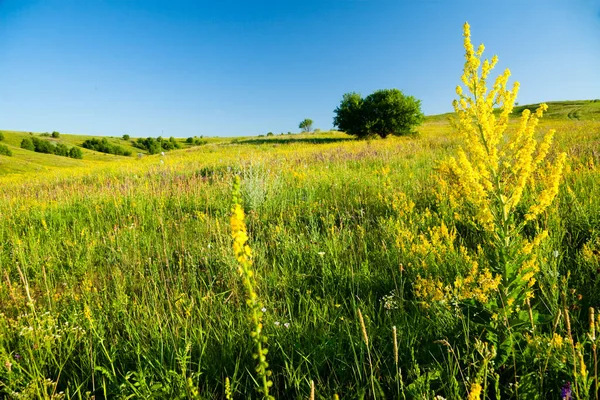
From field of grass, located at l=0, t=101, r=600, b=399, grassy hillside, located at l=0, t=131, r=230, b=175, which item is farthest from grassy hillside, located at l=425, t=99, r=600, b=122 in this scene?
grassy hillside, located at l=0, t=131, r=230, b=175

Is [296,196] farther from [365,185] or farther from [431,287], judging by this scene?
[431,287]

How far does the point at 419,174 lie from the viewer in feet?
21.0

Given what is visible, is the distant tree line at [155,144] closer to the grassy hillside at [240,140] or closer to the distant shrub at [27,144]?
the grassy hillside at [240,140]

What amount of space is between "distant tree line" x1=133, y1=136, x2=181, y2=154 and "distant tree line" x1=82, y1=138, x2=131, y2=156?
33.3ft

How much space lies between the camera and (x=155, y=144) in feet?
395

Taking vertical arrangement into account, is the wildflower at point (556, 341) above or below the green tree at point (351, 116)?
below

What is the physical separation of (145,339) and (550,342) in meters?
2.41

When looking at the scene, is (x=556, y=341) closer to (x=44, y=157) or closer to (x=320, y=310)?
(x=320, y=310)

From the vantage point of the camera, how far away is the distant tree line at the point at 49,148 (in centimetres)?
8244

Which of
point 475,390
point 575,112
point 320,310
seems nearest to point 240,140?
point 320,310

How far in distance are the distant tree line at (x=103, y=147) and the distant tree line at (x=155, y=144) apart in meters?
10.2

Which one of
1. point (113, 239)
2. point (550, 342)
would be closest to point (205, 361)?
point (550, 342)

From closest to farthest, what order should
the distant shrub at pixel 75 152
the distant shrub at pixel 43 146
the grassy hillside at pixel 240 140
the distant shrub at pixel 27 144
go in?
the grassy hillside at pixel 240 140, the distant shrub at pixel 75 152, the distant shrub at pixel 27 144, the distant shrub at pixel 43 146

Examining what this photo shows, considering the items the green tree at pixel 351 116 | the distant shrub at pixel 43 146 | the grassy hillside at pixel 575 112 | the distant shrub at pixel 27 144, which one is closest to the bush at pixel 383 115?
the green tree at pixel 351 116
